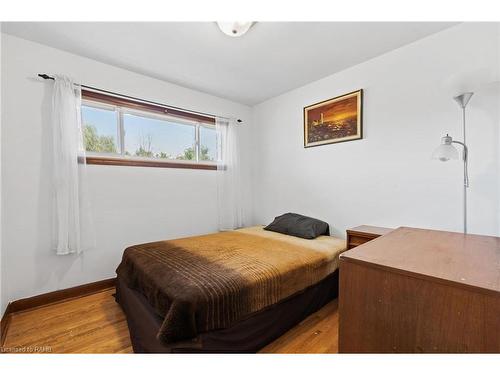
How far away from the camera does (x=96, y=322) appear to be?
70.7 inches

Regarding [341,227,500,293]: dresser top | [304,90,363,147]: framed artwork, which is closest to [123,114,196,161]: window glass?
[304,90,363,147]: framed artwork

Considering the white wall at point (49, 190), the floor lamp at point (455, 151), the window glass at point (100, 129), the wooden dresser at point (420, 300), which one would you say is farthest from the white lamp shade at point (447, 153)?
the window glass at point (100, 129)

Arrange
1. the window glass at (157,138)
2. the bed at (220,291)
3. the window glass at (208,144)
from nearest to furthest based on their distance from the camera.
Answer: the bed at (220,291) < the window glass at (157,138) < the window glass at (208,144)

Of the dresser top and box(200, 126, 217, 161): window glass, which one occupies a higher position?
box(200, 126, 217, 161): window glass

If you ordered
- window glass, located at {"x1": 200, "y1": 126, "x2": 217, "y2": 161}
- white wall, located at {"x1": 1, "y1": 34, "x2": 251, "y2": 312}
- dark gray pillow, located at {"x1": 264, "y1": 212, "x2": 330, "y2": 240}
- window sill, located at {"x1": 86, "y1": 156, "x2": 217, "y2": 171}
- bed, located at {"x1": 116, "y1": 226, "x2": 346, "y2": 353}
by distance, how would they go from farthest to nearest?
window glass, located at {"x1": 200, "y1": 126, "x2": 217, "y2": 161} → dark gray pillow, located at {"x1": 264, "y1": 212, "x2": 330, "y2": 240} → window sill, located at {"x1": 86, "y1": 156, "x2": 217, "y2": 171} → white wall, located at {"x1": 1, "y1": 34, "x2": 251, "y2": 312} → bed, located at {"x1": 116, "y1": 226, "x2": 346, "y2": 353}

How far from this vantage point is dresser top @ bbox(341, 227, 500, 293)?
798mm

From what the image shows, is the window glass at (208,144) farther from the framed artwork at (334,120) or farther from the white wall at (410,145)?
the framed artwork at (334,120)

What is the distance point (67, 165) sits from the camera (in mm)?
2117

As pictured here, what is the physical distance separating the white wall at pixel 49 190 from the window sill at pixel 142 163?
6 centimetres

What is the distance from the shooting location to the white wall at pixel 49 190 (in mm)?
1945

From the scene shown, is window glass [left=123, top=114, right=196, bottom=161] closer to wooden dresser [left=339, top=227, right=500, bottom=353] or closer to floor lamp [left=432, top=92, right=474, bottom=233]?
wooden dresser [left=339, top=227, right=500, bottom=353]

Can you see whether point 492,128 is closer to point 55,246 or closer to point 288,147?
point 288,147

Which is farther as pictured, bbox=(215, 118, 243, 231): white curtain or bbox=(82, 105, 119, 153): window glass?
bbox=(215, 118, 243, 231): white curtain
